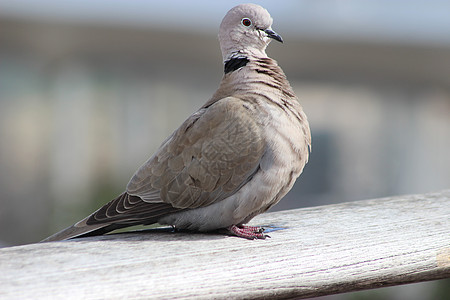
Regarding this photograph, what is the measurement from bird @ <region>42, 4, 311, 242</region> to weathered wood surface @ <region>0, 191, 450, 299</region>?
12cm

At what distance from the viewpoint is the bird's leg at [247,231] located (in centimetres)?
200

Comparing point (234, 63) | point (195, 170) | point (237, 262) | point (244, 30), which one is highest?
point (244, 30)

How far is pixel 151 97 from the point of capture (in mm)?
7785

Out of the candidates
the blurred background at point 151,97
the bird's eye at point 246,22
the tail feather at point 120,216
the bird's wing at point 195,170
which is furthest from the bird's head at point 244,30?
the blurred background at point 151,97

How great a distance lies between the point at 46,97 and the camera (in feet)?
24.2

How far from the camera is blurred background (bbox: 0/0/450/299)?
7113 mm

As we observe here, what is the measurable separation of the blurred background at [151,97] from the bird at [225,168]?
4.36 metres

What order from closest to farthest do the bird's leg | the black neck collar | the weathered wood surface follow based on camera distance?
the weathered wood surface < the bird's leg < the black neck collar

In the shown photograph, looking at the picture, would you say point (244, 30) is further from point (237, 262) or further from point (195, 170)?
point (237, 262)

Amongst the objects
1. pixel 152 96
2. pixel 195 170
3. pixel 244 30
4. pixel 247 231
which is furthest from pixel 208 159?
pixel 152 96

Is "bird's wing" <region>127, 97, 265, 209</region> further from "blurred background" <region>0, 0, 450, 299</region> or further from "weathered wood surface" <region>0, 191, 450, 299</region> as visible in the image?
"blurred background" <region>0, 0, 450, 299</region>

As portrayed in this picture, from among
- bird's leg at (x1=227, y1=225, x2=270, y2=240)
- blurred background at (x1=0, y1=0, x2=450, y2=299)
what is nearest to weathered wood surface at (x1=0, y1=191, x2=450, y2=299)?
bird's leg at (x1=227, y1=225, x2=270, y2=240)

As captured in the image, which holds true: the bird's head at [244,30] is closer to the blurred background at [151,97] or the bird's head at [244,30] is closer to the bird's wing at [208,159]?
the bird's wing at [208,159]

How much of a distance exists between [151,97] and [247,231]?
231 inches
